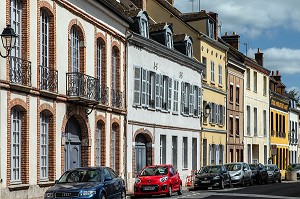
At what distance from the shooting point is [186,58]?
44250mm

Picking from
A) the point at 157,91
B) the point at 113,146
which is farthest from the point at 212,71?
the point at 113,146

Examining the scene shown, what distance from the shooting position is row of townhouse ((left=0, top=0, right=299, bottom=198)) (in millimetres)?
24031

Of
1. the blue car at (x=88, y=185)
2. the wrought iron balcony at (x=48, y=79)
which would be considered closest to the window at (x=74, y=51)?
the wrought iron balcony at (x=48, y=79)

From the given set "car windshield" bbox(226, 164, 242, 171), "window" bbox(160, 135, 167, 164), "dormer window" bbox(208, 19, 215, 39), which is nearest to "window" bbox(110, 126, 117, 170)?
"window" bbox(160, 135, 167, 164)

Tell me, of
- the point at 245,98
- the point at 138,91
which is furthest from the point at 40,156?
the point at 245,98

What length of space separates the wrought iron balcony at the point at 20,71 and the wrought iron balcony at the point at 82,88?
3761 mm

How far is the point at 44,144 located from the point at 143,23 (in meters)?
14.1

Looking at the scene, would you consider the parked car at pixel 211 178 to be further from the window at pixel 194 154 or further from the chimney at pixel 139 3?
the chimney at pixel 139 3

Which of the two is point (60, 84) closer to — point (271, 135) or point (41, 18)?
point (41, 18)

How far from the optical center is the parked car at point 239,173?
41.7 meters

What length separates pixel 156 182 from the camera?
29.9 metres

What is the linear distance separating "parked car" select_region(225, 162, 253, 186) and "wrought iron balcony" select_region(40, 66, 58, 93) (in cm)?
1819

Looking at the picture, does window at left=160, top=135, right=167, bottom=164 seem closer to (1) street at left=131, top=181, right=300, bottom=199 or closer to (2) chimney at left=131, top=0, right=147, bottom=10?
(1) street at left=131, top=181, right=300, bottom=199

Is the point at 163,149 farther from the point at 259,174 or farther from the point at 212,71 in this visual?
the point at 212,71
